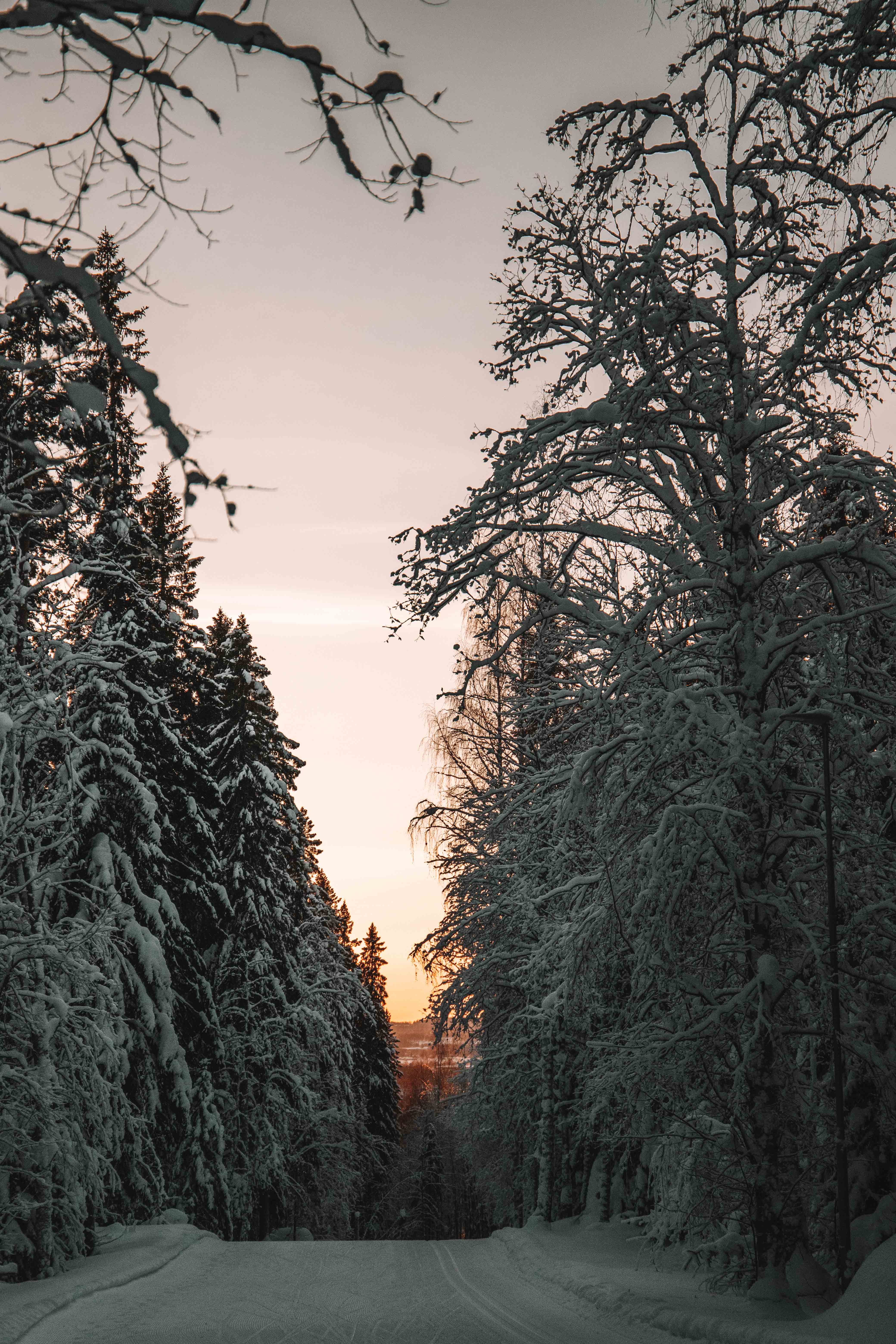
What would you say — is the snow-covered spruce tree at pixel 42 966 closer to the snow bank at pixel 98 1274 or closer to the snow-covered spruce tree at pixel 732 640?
the snow bank at pixel 98 1274

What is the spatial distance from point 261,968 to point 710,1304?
63.6 feet

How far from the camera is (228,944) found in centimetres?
2717

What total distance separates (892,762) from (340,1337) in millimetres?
7080

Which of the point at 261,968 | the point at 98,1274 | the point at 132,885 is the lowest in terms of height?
the point at 98,1274

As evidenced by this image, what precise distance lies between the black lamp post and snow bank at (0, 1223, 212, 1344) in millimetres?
6637

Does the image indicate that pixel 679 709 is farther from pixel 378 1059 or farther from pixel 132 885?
pixel 378 1059

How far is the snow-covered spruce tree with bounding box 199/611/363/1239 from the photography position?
27.3m

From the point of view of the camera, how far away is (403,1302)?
38.9 ft

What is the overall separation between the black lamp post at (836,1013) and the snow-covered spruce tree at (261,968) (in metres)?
18.5

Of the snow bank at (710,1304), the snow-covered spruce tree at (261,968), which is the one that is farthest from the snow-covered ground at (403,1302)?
the snow-covered spruce tree at (261,968)

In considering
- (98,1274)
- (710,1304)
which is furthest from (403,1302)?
(98,1274)

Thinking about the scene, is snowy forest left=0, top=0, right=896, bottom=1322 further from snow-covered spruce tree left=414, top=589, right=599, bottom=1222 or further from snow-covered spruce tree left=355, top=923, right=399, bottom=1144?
snow-covered spruce tree left=355, top=923, right=399, bottom=1144

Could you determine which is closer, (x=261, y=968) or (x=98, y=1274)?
(x=98, y=1274)

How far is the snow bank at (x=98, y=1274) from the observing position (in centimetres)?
1006
